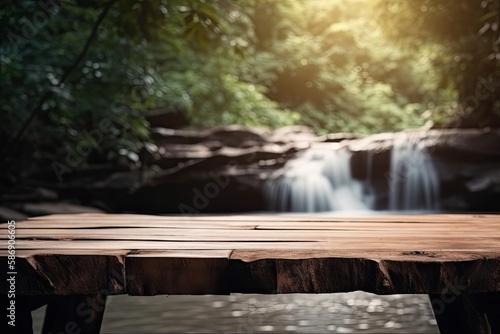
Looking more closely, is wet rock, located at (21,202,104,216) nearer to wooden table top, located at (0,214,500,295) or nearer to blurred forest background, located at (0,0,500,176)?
blurred forest background, located at (0,0,500,176)

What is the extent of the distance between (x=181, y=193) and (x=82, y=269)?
30.2 ft

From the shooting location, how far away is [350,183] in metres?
11.1

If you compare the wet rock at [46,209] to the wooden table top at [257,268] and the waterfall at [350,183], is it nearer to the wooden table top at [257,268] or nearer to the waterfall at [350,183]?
the waterfall at [350,183]

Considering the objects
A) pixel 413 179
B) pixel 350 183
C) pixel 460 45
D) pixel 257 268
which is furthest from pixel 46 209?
pixel 257 268

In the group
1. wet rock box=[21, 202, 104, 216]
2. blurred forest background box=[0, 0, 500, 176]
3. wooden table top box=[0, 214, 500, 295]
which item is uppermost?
blurred forest background box=[0, 0, 500, 176]

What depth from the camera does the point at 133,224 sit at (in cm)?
264

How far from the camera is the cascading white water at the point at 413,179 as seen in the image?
1052 cm

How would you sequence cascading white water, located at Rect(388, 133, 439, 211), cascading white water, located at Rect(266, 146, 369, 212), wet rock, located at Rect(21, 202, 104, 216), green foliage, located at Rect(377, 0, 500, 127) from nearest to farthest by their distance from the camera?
1. wet rock, located at Rect(21, 202, 104, 216)
2. cascading white water, located at Rect(388, 133, 439, 211)
3. cascading white water, located at Rect(266, 146, 369, 212)
4. green foliage, located at Rect(377, 0, 500, 127)

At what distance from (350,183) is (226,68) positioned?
445 centimetres

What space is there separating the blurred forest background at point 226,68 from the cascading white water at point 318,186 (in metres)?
1.89

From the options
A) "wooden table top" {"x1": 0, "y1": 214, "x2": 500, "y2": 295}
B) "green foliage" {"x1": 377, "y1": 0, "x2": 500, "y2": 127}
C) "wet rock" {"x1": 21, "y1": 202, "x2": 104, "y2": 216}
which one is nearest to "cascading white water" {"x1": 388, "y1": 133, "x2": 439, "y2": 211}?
"green foliage" {"x1": 377, "y1": 0, "x2": 500, "y2": 127}

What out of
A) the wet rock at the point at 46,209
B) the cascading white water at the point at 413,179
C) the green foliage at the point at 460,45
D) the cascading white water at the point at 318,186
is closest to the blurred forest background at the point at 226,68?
the green foliage at the point at 460,45

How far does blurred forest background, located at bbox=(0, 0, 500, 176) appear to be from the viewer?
5.45m

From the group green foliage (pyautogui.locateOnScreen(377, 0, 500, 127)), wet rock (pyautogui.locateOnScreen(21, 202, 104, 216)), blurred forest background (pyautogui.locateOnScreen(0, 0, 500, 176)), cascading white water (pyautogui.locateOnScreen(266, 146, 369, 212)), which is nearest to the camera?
blurred forest background (pyautogui.locateOnScreen(0, 0, 500, 176))
